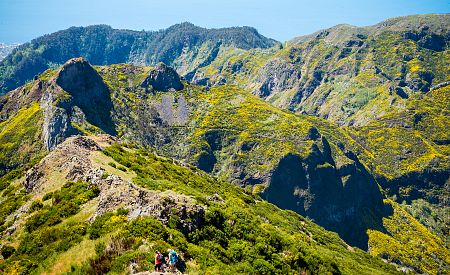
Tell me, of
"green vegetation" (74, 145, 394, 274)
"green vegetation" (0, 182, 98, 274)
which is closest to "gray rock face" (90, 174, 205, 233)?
"green vegetation" (74, 145, 394, 274)

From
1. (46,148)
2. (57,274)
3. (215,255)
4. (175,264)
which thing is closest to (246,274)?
(215,255)

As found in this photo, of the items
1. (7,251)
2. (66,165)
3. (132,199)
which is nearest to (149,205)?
(132,199)

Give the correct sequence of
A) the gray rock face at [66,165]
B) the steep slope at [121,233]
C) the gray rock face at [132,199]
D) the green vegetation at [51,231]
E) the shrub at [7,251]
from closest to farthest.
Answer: the steep slope at [121,233] < the green vegetation at [51,231] < the gray rock face at [132,199] < the shrub at [7,251] < the gray rock face at [66,165]

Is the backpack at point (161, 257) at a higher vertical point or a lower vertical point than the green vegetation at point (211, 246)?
higher

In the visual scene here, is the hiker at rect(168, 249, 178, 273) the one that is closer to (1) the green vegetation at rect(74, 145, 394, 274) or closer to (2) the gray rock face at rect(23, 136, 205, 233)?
(1) the green vegetation at rect(74, 145, 394, 274)

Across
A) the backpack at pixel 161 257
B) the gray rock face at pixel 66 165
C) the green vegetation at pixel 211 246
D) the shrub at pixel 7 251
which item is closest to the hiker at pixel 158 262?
the backpack at pixel 161 257

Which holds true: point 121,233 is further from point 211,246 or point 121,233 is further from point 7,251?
point 7,251

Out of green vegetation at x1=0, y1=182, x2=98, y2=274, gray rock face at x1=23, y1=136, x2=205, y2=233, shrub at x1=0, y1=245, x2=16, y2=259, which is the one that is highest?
gray rock face at x1=23, y1=136, x2=205, y2=233

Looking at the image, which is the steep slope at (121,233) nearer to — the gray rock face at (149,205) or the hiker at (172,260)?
the gray rock face at (149,205)

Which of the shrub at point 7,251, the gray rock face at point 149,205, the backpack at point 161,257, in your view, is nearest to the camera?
the backpack at point 161,257

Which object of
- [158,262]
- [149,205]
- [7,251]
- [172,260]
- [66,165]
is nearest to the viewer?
[158,262]

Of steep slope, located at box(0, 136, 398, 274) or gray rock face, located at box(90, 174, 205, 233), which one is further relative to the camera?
gray rock face, located at box(90, 174, 205, 233)

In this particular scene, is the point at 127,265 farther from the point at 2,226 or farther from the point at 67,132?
the point at 67,132

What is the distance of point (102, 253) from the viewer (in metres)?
26.7
